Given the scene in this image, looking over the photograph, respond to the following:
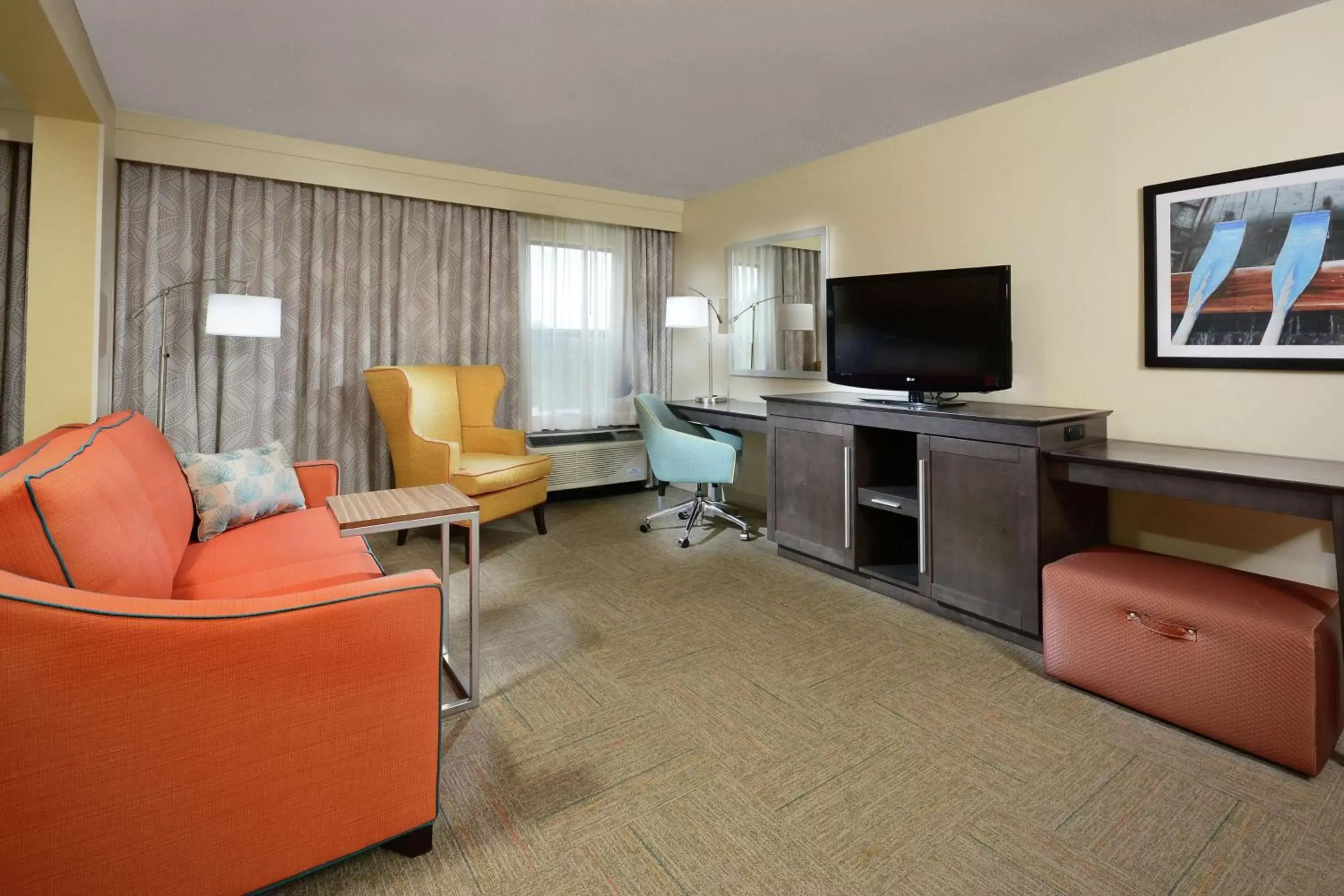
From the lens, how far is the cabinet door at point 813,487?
10.7 feet

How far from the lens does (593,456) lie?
5105 mm

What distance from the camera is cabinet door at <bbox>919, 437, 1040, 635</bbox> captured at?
2.50 metres

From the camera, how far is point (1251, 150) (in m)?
2.45

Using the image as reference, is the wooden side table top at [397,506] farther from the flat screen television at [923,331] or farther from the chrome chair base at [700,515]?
the flat screen television at [923,331]

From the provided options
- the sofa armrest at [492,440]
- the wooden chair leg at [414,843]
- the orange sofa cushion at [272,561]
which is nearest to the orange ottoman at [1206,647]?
the wooden chair leg at [414,843]

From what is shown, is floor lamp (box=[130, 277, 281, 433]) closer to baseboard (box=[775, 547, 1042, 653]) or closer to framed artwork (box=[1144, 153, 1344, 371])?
baseboard (box=[775, 547, 1042, 653])

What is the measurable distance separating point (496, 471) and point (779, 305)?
84.4 inches

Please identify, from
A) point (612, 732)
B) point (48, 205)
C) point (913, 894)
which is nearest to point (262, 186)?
point (48, 205)

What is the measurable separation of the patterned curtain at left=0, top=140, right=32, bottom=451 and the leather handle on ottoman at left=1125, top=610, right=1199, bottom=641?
486 centimetres

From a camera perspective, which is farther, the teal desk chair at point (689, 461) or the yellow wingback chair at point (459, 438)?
the teal desk chair at point (689, 461)

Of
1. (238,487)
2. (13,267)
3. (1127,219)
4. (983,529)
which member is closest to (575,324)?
(238,487)

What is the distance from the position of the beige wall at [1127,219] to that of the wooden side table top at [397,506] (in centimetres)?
261

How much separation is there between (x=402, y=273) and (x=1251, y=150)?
14.2ft

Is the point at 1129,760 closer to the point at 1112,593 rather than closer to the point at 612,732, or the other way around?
the point at 1112,593
